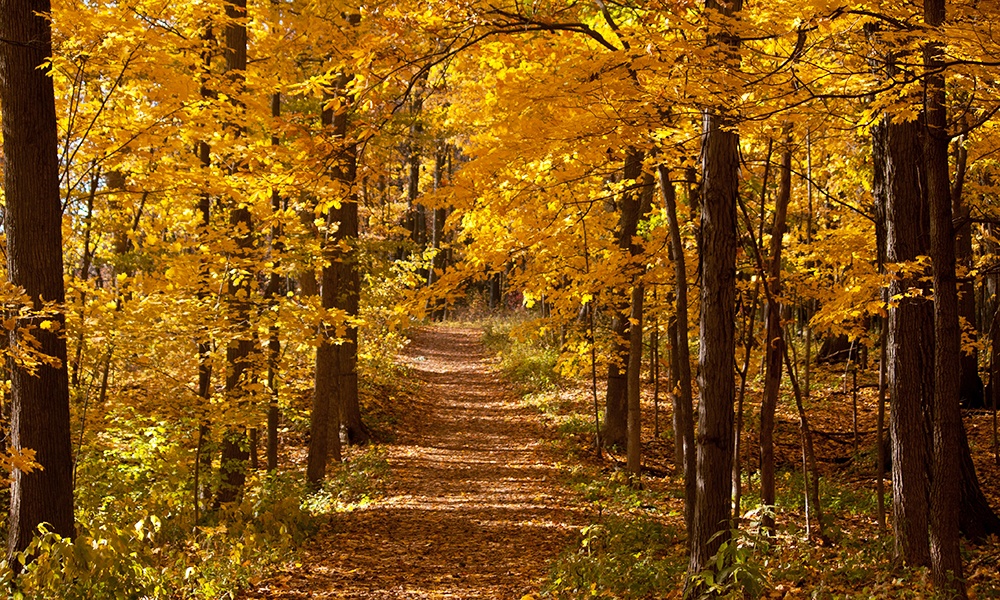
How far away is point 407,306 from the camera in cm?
657

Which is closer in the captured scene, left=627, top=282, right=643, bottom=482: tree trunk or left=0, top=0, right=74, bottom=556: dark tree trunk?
left=0, top=0, right=74, bottom=556: dark tree trunk

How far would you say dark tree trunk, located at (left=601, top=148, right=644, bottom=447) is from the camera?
1138cm

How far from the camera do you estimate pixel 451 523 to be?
31.7 ft

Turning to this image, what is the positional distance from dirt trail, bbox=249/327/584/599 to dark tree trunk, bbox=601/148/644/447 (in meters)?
1.32

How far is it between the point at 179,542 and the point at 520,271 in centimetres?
510

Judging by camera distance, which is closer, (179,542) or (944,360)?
(944,360)

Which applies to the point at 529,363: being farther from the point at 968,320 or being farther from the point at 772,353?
the point at 772,353

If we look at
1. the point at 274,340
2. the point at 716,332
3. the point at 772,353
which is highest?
the point at 716,332

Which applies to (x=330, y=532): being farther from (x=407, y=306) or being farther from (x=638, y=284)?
(x=638, y=284)

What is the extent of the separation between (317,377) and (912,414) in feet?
25.2

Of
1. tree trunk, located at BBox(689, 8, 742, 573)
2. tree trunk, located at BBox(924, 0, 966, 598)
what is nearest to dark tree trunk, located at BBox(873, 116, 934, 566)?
tree trunk, located at BBox(924, 0, 966, 598)

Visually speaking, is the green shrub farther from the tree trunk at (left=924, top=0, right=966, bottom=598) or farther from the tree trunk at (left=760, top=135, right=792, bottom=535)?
the tree trunk at (left=924, top=0, right=966, bottom=598)

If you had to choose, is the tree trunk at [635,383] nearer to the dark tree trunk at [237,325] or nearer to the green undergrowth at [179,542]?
the green undergrowth at [179,542]

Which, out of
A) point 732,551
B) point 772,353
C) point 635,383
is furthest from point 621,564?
point 635,383
